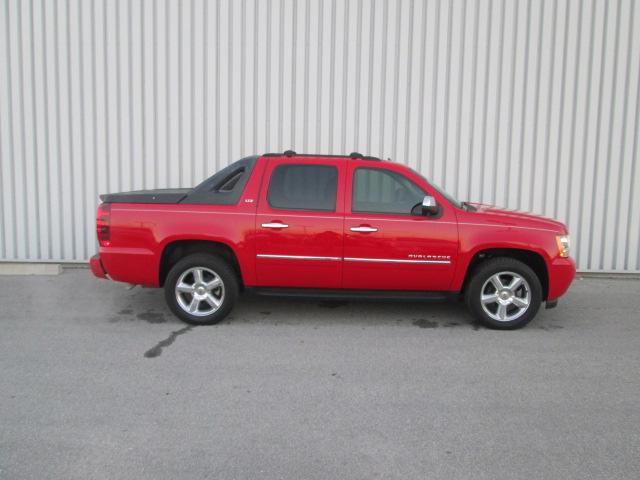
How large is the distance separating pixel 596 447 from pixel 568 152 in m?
6.28

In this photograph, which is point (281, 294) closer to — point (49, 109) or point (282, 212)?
point (282, 212)

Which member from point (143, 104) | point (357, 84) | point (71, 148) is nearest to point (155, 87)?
point (143, 104)

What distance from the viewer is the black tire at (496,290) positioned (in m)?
5.94

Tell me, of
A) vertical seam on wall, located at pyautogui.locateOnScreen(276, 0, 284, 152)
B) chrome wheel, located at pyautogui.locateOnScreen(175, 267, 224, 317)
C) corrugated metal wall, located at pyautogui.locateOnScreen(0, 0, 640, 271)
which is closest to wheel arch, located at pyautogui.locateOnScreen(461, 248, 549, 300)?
chrome wheel, located at pyautogui.locateOnScreen(175, 267, 224, 317)

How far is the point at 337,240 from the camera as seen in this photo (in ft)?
19.2

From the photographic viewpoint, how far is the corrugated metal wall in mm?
8664

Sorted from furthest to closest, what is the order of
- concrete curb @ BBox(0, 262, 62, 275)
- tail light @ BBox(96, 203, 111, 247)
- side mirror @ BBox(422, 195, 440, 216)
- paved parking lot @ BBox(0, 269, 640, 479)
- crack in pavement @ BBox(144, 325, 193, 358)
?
concrete curb @ BBox(0, 262, 62, 275), tail light @ BBox(96, 203, 111, 247), side mirror @ BBox(422, 195, 440, 216), crack in pavement @ BBox(144, 325, 193, 358), paved parking lot @ BBox(0, 269, 640, 479)

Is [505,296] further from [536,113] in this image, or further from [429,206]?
[536,113]

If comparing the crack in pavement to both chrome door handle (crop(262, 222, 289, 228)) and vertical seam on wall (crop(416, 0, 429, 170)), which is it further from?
vertical seam on wall (crop(416, 0, 429, 170))

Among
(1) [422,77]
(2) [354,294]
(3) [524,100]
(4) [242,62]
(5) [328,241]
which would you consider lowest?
(2) [354,294]

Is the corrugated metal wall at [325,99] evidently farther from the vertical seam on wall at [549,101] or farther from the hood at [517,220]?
the hood at [517,220]

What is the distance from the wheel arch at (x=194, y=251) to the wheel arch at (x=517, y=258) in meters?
2.46

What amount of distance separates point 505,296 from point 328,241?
6.41 feet

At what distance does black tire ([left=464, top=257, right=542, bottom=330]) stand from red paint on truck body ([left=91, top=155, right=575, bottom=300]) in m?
0.15
